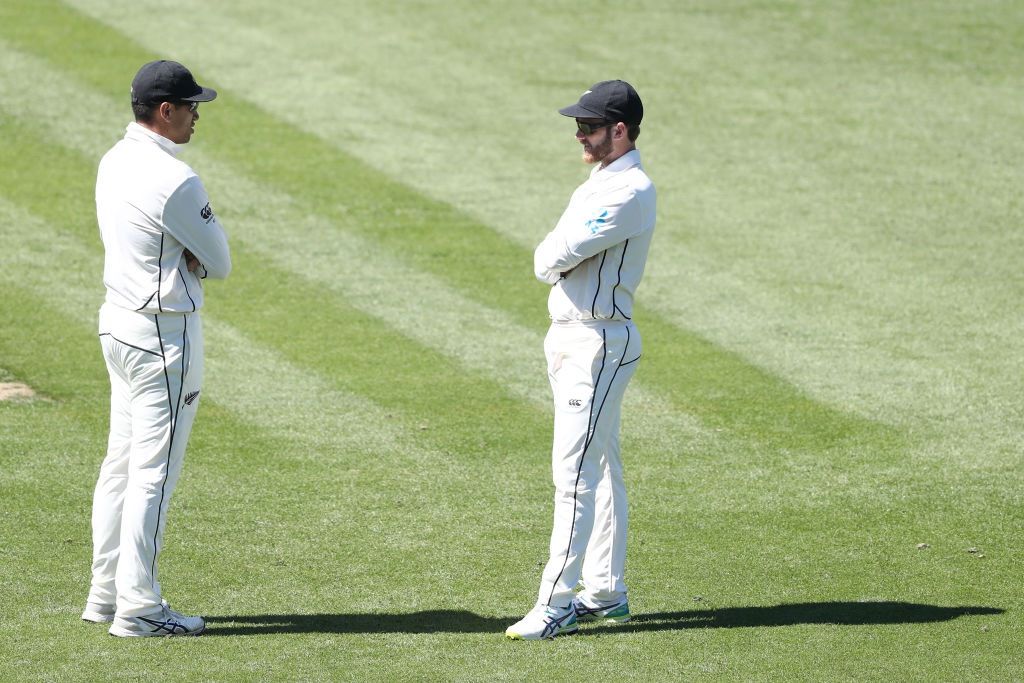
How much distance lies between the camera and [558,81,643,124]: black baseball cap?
5559mm

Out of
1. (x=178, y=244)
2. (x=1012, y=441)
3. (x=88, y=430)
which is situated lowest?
(x=88, y=430)

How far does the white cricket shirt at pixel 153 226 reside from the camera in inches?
209

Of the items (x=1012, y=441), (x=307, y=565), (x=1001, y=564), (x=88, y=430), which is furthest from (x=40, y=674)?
(x=1012, y=441)

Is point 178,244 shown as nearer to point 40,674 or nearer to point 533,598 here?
point 40,674

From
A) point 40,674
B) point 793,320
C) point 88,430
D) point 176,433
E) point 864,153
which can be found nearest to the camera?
point 40,674

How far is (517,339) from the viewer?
1041 cm

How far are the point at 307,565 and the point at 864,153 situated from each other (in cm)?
1013

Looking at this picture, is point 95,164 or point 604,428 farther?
point 95,164

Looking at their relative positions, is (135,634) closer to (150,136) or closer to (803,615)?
(150,136)

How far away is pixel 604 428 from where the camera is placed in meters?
5.75

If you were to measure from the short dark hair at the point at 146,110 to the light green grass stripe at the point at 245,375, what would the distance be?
320 centimetres

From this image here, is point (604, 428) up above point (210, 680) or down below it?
above

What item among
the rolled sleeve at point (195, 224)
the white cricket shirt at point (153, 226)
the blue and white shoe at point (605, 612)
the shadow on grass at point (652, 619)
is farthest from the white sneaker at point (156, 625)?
the blue and white shoe at point (605, 612)

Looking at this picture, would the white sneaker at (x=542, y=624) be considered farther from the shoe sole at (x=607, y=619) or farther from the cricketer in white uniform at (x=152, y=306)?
the cricketer in white uniform at (x=152, y=306)
